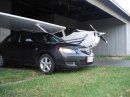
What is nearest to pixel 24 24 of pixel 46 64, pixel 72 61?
pixel 46 64

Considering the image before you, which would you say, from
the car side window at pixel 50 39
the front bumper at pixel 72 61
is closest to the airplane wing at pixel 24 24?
the car side window at pixel 50 39

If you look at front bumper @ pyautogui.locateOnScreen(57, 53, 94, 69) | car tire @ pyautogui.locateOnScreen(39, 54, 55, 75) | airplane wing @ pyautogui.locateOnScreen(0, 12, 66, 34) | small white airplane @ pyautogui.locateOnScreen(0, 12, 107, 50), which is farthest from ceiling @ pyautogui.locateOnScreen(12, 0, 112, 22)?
car tire @ pyautogui.locateOnScreen(39, 54, 55, 75)

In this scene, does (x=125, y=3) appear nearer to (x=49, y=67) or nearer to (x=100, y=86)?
(x=49, y=67)

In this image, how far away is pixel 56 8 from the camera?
22.1 meters

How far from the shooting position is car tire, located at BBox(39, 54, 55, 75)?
10.5 metres

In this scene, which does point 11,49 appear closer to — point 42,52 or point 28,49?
point 28,49

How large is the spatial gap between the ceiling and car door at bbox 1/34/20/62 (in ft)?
25.4

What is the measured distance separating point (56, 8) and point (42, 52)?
38.5ft

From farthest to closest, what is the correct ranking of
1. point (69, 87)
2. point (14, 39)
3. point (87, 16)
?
1. point (87, 16)
2. point (14, 39)
3. point (69, 87)

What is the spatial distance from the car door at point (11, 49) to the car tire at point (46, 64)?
1136mm

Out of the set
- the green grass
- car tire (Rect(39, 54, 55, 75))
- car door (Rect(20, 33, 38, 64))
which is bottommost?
the green grass

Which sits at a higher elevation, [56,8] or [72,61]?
[56,8]

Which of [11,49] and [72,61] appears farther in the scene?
[11,49]

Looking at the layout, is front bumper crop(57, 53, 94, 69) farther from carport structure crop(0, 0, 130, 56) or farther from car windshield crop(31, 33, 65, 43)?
carport structure crop(0, 0, 130, 56)
